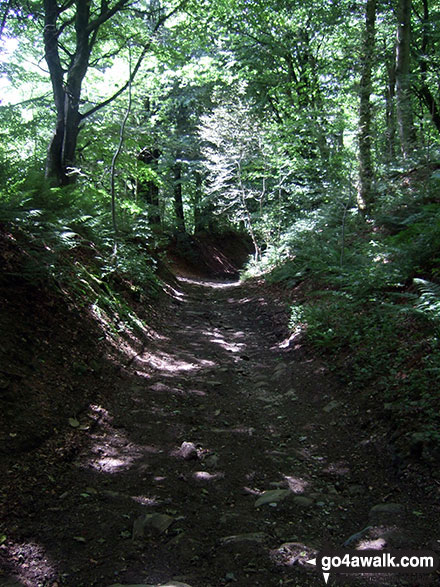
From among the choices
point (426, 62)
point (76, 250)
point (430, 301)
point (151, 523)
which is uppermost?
point (426, 62)

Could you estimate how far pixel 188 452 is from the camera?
350cm

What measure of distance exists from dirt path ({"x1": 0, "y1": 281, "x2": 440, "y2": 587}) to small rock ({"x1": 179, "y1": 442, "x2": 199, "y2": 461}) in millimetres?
A: 12

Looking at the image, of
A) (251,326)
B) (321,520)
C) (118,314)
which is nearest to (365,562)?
(321,520)

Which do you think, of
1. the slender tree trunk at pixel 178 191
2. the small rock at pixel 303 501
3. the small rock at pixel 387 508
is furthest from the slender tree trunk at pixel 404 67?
the small rock at pixel 303 501

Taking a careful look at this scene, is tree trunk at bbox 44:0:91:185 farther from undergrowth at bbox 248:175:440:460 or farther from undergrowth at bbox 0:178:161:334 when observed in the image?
undergrowth at bbox 248:175:440:460

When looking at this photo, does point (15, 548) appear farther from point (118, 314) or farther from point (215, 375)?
point (118, 314)

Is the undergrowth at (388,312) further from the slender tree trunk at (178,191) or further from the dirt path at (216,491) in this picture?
the slender tree trunk at (178,191)

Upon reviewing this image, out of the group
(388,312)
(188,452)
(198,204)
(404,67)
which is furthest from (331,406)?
(198,204)

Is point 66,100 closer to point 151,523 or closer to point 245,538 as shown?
point 151,523

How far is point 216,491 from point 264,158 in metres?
14.0

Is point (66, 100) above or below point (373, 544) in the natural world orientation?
above

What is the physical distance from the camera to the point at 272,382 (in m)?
5.59

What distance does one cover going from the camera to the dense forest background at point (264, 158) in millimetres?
5164

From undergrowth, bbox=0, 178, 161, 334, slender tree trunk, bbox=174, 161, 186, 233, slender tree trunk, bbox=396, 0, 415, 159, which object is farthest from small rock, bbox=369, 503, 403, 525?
slender tree trunk, bbox=174, 161, 186, 233
